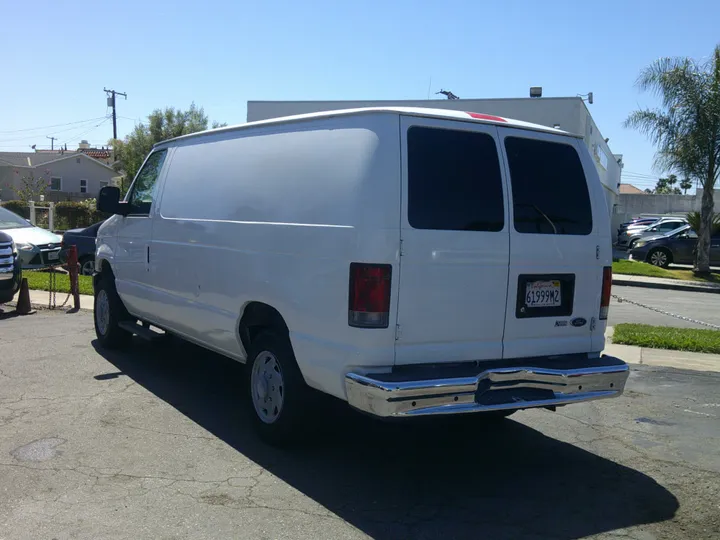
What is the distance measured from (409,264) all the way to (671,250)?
23.1 metres

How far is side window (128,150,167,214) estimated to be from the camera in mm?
7348

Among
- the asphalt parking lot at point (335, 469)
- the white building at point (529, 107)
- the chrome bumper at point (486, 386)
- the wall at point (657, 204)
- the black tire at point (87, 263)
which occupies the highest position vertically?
the white building at point (529, 107)

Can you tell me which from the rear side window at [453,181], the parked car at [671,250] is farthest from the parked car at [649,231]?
the rear side window at [453,181]

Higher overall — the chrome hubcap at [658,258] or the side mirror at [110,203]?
the side mirror at [110,203]

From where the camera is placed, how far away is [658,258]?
25234 mm

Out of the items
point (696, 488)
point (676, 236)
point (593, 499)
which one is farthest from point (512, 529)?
point (676, 236)

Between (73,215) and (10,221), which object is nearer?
(10,221)

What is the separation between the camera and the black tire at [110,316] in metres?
8.22

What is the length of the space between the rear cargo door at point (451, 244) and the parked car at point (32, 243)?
1318 centimetres

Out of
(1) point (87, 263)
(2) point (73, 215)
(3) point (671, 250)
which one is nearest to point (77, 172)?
(2) point (73, 215)

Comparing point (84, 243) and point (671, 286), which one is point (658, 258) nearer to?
point (671, 286)

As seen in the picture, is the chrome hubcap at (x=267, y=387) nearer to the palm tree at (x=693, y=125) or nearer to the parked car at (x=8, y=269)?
the parked car at (x=8, y=269)

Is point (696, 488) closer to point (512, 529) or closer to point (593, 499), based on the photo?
point (593, 499)

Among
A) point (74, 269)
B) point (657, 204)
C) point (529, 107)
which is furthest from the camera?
point (657, 204)
